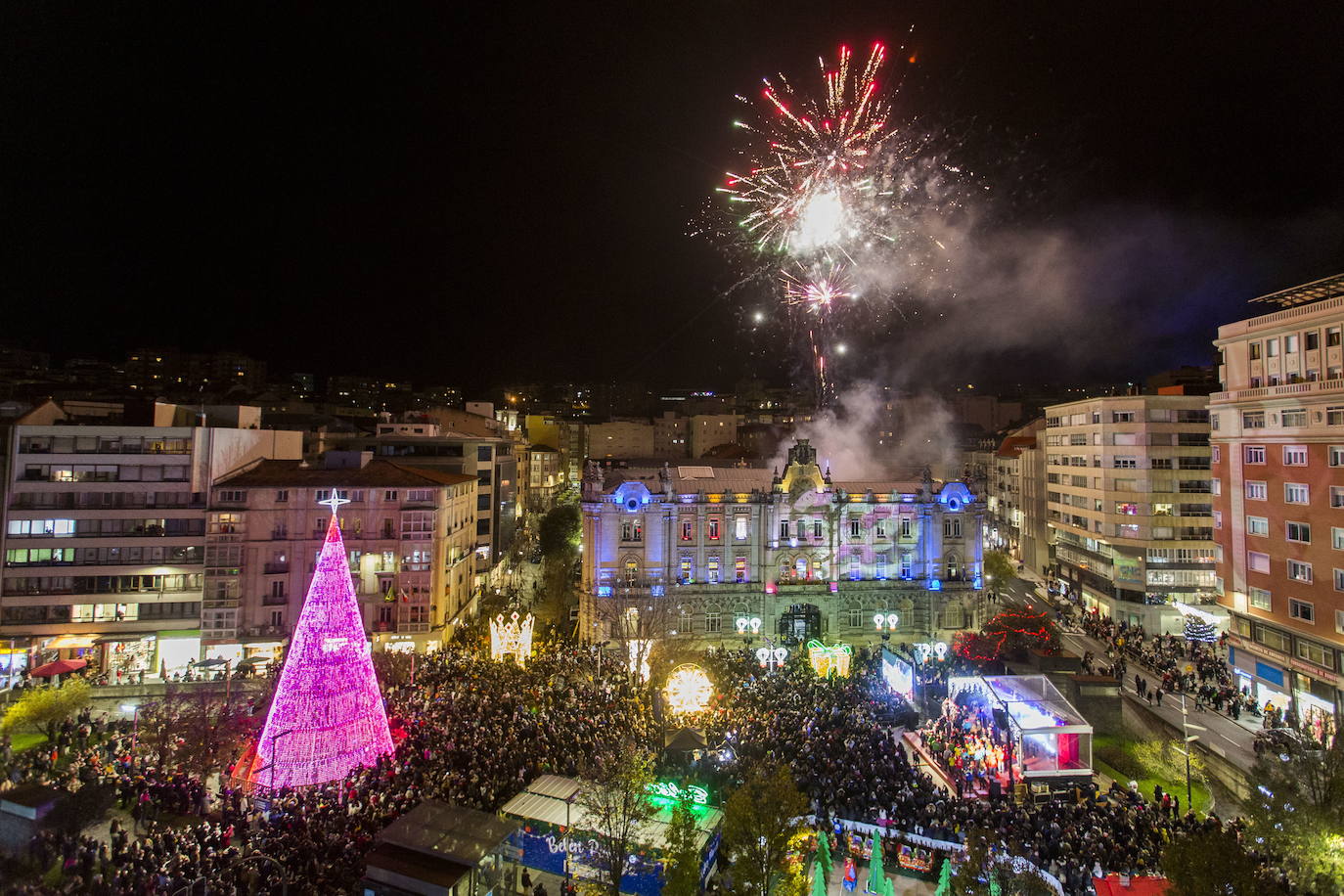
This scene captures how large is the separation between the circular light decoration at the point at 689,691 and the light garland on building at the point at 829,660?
738 centimetres

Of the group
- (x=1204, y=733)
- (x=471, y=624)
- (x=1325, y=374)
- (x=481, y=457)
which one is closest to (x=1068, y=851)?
(x=1204, y=733)

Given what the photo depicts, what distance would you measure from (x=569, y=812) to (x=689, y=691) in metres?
9.94

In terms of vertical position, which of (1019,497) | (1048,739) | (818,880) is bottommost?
(818,880)

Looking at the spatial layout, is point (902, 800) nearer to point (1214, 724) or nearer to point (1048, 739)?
point (1048, 739)

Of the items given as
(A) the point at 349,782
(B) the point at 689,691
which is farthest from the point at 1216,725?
(A) the point at 349,782

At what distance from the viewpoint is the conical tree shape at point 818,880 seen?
16047mm

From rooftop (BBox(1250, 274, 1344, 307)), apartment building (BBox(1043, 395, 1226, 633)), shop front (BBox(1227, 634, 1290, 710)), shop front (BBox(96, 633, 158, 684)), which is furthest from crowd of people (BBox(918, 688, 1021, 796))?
shop front (BBox(96, 633, 158, 684))

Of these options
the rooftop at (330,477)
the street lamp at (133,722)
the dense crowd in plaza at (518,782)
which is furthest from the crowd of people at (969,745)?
the street lamp at (133,722)

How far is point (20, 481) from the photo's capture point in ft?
106

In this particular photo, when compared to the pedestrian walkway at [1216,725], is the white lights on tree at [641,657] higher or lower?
higher

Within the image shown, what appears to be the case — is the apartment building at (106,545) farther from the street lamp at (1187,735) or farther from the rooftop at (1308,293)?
the rooftop at (1308,293)

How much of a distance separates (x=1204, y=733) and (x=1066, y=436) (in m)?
26.3

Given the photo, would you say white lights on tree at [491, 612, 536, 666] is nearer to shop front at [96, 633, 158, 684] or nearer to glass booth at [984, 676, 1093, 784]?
shop front at [96, 633, 158, 684]

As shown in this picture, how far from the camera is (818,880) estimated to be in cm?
1614
